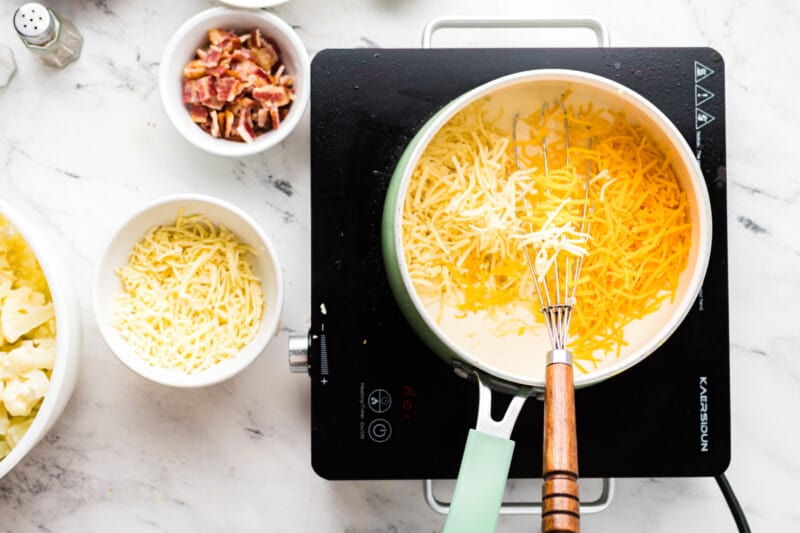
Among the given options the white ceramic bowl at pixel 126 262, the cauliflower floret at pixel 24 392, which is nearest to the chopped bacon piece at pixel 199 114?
the white ceramic bowl at pixel 126 262

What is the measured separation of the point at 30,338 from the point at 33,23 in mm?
360

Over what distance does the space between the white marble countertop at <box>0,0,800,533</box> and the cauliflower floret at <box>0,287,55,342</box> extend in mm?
77

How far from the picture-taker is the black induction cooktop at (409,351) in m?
0.88

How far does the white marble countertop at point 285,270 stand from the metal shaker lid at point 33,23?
0.07 metres

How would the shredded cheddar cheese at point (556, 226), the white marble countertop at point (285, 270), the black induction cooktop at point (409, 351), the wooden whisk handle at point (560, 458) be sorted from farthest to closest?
the white marble countertop at point (285, 270) < the black induction cooktop at point (409, 351) < the shredded cheddar cheese at point (556, 226) < the wooden whisk handle at point (560, 458)

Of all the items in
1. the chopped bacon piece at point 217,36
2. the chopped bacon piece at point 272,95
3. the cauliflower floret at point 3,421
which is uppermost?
the chopped bacon piece at point 217,36

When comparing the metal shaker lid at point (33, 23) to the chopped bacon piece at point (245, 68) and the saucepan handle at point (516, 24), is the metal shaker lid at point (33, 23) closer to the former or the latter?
the chopped bacon piece at point (245, 68)

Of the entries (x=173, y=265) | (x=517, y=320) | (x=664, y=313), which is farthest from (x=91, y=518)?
(x=664, y=313)

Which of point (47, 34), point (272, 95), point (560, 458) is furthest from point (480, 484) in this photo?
point (47, 34)

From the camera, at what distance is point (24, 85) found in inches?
39.0

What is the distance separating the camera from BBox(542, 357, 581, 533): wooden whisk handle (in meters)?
0.61

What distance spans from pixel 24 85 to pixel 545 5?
65 cm

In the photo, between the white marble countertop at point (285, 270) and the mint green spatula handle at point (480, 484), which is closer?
the mint green spatula handle at point (480, 484)

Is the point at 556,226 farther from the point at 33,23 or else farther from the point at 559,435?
the point at 33,23
